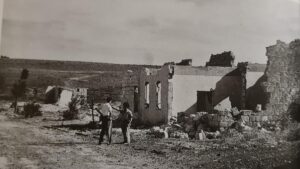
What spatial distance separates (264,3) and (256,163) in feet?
8.24

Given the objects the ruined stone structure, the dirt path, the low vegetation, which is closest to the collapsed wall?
the ruined stone structure

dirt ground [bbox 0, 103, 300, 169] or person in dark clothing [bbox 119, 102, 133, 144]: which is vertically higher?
person in dark clothing [bbox 119, 102, 133, 144]

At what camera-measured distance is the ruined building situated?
38.2ft

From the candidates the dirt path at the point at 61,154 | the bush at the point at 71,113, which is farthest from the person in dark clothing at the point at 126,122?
the bush at the point at 71,113

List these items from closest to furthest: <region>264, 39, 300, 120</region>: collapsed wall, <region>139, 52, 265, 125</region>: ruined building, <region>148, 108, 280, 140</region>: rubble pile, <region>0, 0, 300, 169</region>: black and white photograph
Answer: <region>0, 0, 300, 169</region>: black and white photograph → <region>148, 108, 280, 140</region>: rubble pile → <region>264, 39, 300, 120</region>: collapsed wall → <region>139, 52, 265, 125</region>: ruined building

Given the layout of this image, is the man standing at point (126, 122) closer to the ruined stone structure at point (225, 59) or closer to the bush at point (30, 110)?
the bush at point (30, 110)

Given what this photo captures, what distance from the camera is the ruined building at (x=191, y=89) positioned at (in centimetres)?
1165

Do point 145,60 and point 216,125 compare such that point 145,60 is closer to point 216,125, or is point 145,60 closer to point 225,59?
point 216,125

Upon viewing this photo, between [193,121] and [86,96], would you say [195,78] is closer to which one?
[193,121]

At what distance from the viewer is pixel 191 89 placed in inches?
488

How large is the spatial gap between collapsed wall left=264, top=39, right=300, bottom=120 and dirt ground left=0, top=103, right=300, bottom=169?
2.63 m

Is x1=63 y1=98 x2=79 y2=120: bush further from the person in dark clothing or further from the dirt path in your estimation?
A: the person in dark clothing

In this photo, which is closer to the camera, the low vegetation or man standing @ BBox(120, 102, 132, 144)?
man standing @ BBox(120, 102, 132, 144)

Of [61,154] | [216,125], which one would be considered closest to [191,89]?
[216,125]
